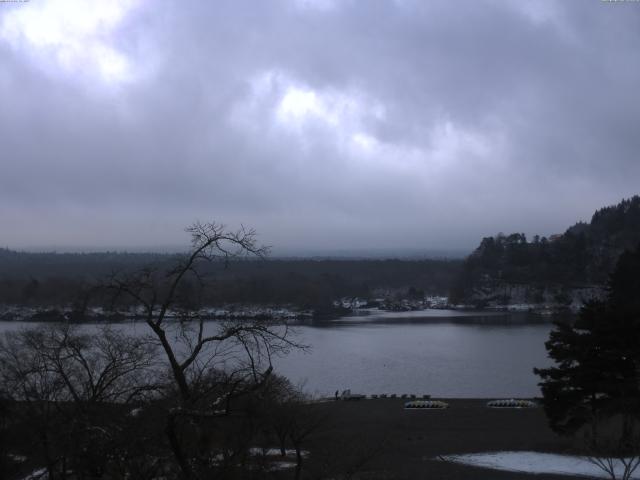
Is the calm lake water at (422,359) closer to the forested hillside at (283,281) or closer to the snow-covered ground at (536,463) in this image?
the snow-covered ground at (536,463)

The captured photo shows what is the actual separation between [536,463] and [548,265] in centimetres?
5897

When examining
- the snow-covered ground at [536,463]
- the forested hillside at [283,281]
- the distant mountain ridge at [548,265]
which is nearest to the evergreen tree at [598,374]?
the snow-covered ground at [536,463]

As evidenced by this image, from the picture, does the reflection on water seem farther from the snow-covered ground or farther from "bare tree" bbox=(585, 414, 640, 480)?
"bare tree" bbox=(585, 414, 640, 480)

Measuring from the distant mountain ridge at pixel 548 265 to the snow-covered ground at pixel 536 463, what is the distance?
51505 millimetres

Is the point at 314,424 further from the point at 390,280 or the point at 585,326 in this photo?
the point at 390,280

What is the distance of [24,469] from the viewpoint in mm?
7293

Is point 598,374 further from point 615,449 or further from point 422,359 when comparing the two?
point 422,359

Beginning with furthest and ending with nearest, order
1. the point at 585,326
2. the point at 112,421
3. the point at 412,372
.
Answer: the point at 412,372 → the point at 585,326 → the point at 112,421

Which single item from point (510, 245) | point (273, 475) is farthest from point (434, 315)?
point (273, 475)

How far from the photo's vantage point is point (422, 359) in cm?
2989

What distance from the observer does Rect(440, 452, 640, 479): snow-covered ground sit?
1004 centimetres

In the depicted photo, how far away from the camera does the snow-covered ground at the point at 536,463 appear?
10.0 meters

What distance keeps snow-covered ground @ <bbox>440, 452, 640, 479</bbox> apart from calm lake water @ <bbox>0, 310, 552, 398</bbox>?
3.66 metres

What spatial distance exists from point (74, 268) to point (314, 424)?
74.1 metres
